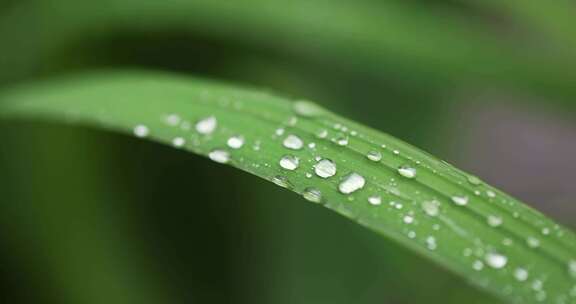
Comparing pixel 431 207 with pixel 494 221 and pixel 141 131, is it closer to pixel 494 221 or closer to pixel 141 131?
pixel 494 221

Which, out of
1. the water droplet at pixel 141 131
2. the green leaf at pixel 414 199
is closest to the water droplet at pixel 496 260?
the green leaf at pixel 414 199

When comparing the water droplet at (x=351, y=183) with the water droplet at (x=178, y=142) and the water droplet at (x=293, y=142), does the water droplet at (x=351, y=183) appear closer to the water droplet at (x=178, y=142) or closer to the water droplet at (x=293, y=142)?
the water droplet at (x=293, y=142)

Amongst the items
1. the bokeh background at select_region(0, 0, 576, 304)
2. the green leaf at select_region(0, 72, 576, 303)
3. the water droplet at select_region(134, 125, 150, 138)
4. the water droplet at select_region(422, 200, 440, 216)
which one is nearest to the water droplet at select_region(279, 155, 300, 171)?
the green leaf at select_region(0, 72, 576, 303)

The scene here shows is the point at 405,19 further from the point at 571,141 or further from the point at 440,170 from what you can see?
the point at 571,141

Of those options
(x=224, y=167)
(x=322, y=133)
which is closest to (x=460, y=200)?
(x=322, y=133)

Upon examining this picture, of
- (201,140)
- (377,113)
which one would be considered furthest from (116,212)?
(201,140)

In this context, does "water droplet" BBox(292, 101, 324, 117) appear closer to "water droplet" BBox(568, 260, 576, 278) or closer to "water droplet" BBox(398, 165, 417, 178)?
"water droplet" BBox(398, 165, 417, 178)

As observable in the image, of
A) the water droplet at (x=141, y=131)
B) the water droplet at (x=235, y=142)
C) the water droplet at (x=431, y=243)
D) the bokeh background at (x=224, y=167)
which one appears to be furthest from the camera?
the bokeh background at (x=224, y=167)
